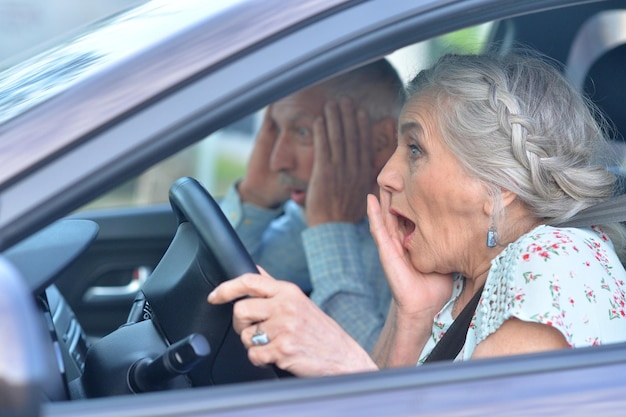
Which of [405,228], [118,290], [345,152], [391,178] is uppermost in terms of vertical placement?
[391,178]

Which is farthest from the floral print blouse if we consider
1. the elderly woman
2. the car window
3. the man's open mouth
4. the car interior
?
the car window

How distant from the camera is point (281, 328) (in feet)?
5.15

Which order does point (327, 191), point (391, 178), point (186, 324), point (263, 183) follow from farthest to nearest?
point (263, 183) < point (327, 191) < point (391, 178) < point (186, 324)

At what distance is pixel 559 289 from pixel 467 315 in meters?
0.24

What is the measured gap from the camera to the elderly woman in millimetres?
1593

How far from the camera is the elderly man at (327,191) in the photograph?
2.64m

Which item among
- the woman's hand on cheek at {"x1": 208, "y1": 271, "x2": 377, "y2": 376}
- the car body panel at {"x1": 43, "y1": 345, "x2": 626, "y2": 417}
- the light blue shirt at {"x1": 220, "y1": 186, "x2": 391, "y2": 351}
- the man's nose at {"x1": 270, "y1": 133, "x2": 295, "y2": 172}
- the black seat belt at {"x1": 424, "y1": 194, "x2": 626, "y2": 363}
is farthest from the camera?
the man's nose at {"x1": 270, "y1": 133, "x2": 295, "y2": 172}

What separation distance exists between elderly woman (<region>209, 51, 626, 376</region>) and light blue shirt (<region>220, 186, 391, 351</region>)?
41 cm

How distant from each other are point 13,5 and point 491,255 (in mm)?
6339

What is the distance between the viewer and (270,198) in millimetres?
3195

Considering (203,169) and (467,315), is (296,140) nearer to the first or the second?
(467,315)

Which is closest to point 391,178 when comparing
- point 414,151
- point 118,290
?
point 414,151

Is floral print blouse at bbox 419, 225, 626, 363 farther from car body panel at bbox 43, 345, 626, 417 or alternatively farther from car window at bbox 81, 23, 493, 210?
car window at bbox 81, 23, 493, 210

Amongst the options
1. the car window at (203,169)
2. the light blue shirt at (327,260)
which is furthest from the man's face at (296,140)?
the car window at (203,169)
